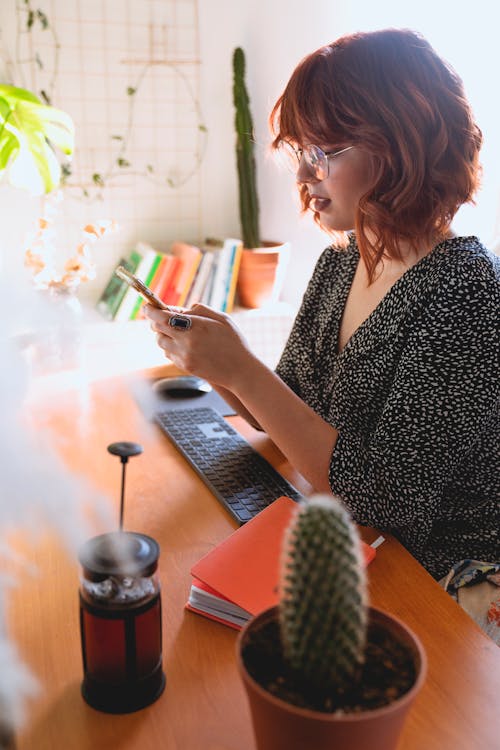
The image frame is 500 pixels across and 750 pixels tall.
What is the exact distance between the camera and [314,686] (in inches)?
19.5

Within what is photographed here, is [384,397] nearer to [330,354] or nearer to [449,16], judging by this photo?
[330,354]

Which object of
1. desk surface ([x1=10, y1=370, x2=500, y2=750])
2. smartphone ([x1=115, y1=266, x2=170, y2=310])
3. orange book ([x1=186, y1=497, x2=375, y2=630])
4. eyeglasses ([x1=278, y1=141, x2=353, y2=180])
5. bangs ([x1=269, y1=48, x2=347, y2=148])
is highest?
bangs ([x1=269, y1=48, x2=347, y2=148])

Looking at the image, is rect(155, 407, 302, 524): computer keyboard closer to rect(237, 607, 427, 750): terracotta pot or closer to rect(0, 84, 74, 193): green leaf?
rect(237, 607, 427, 750): terracotta pot

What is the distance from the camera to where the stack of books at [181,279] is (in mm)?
2652

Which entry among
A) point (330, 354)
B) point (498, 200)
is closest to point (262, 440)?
point (330, 354)

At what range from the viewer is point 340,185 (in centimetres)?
125

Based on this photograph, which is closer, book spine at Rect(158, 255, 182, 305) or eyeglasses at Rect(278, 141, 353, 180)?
eyeglasses at Rect(278, 141, 353, 180)

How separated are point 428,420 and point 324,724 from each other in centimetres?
65

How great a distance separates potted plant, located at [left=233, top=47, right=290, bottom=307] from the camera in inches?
106

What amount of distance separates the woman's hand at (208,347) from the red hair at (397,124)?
297mm

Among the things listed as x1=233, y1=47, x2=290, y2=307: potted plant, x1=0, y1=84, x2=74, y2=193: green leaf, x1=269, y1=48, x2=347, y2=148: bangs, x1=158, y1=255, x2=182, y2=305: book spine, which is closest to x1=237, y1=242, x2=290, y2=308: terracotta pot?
x1=233, y1=47, x2=290, y2=307: potted plant

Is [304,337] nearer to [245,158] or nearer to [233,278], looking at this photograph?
[233,278]

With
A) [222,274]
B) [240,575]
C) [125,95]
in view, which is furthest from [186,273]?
[240,575]

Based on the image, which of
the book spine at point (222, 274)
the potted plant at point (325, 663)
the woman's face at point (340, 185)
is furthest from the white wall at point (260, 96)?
the potted plant at point (325, 663)
